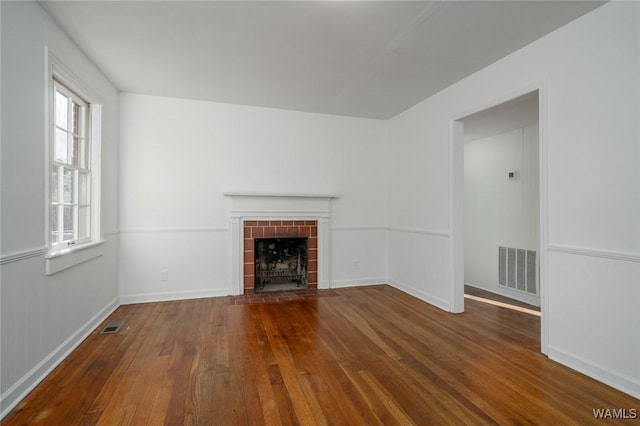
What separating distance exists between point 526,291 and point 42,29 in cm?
569

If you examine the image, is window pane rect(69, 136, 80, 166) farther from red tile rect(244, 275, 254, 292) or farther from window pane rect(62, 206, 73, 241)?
red tile rect(244, 275, 254, 292)

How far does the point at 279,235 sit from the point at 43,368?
275 centimetres

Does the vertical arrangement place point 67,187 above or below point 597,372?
above

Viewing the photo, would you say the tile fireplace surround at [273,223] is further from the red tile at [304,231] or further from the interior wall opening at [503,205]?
the interior wall opening at [503,205]

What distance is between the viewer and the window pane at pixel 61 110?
2.57 m

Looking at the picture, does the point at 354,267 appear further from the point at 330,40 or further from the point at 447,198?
the point at 330,40

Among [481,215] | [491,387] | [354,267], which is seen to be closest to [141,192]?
[354,267]

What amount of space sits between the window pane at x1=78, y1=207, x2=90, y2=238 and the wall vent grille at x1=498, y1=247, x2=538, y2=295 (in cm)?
534

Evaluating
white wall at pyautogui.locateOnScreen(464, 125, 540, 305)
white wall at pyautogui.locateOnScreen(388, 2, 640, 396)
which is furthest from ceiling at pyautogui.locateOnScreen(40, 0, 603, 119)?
white wall at pyautogui.locateOnScreen(464, 125, 540, 305)

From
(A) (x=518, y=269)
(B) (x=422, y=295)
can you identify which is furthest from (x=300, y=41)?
(A) (x=518, y=269)

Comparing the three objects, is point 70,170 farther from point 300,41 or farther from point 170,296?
point 300,41

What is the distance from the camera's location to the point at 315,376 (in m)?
2.13

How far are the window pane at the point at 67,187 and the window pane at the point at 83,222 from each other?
9.3 inches

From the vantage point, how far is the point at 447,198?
358cm
